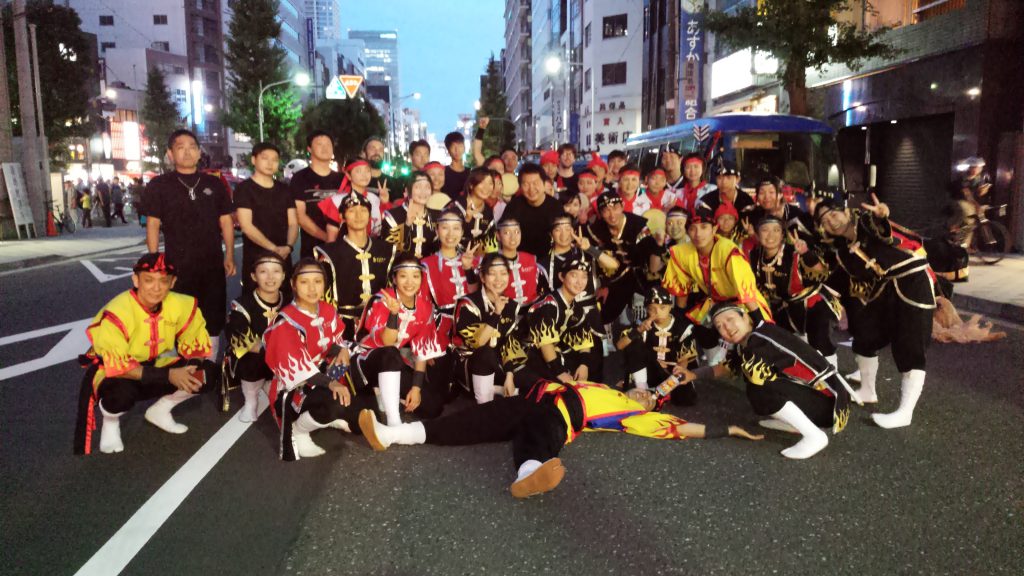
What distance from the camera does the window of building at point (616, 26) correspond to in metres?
52.8

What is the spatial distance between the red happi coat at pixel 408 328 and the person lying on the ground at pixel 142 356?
3.58 ft

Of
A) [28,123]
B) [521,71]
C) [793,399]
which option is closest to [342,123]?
[28,123]

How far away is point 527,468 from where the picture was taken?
392cm

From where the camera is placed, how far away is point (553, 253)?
20.9 ft

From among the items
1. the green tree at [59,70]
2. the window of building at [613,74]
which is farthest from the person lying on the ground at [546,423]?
the window of building at [613,74]

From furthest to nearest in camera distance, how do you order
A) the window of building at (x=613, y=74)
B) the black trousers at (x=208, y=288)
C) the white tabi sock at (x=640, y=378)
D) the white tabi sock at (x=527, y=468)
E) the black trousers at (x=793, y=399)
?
the window of building at (x=613, y=74)
the black trousers at (x=208, y=288)
the white tabi sock at (x=640, y=378)
the black trousers at (x=793, y=399)
the white tabi sock at (x=527, y=468)

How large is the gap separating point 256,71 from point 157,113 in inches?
556

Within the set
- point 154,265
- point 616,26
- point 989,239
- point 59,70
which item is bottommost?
point 989,239

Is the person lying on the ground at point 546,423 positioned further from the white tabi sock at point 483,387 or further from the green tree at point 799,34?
the green tree at point 799,34

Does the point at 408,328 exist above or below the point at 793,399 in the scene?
above

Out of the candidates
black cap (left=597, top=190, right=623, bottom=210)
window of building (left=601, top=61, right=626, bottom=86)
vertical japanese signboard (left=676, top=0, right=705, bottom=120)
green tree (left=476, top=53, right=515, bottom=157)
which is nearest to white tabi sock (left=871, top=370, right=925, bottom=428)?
black cap (left=597, top=190, right=623, bottom=210)

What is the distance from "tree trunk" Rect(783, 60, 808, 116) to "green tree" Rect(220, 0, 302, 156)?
127 feet

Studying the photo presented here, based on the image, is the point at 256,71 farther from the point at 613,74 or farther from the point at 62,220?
the point at 62,220

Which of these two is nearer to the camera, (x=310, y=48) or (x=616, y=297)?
(x=616, y=297)
